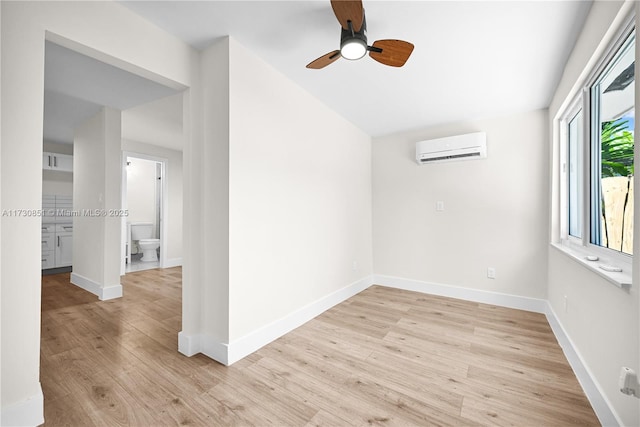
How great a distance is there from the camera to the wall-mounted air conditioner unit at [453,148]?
316 cm

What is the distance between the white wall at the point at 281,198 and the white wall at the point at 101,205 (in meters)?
2.43

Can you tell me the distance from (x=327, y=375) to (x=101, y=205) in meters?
3.44

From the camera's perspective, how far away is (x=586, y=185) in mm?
1851

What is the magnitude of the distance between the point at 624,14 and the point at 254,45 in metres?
2.05

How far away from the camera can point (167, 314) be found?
2.84m

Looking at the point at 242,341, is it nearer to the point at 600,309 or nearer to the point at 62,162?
the point at 600,309

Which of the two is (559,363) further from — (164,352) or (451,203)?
A: (164,352)

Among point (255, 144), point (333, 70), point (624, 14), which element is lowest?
point (255, 144)

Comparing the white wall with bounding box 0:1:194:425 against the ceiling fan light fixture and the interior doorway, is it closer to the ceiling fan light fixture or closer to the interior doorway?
the ceiling fan light fixture

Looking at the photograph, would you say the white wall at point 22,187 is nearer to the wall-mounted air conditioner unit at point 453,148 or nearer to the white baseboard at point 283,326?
the white baseboard at point 283,326

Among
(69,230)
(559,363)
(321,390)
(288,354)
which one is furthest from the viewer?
(69,230)

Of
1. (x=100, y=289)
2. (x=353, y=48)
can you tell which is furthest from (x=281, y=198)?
(x=100, y=289)

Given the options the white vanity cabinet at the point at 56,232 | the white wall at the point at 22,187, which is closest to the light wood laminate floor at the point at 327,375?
the white wall at the point at 22,187

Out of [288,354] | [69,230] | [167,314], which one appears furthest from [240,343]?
[69,230]
